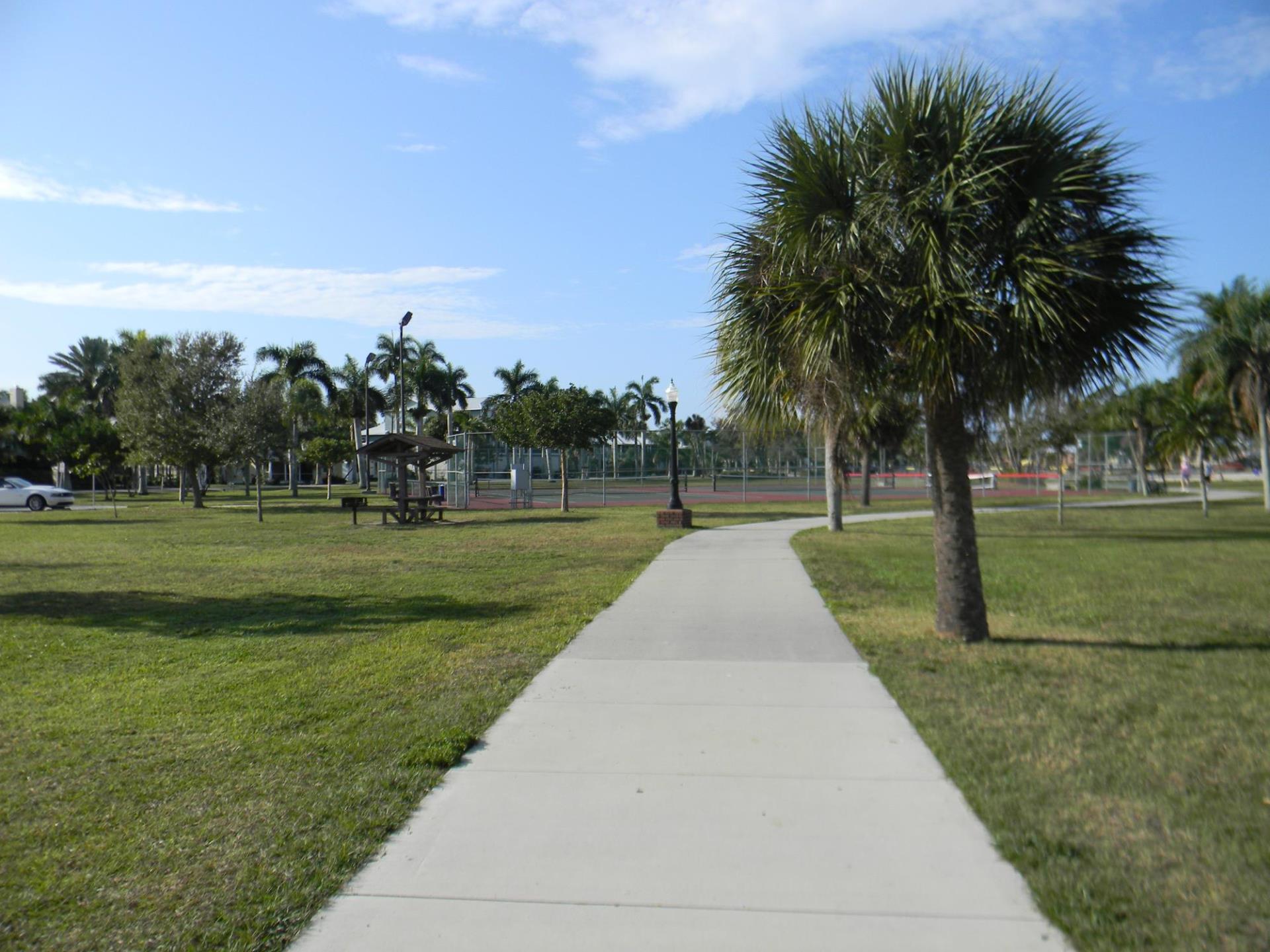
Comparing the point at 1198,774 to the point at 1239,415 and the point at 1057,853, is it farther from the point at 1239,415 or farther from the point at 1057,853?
the point at 1239,415

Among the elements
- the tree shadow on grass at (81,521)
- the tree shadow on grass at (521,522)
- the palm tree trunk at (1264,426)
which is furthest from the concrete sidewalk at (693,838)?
the palm tree trunk at (1264,426)

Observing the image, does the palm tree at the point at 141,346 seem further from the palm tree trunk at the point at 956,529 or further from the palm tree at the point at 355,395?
the palm tree trunk at the point at 956,529

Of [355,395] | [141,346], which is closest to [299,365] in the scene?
[355,395]

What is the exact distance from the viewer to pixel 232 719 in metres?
6.39

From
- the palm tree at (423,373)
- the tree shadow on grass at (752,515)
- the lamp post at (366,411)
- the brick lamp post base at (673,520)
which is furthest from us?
the palm tree at (423,373)

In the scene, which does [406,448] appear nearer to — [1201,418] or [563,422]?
[563,422]

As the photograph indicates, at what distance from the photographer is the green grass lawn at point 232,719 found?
3.87 metres

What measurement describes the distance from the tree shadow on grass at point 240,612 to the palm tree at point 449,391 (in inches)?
2049

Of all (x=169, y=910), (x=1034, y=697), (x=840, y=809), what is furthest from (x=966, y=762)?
(x=169, y=910)

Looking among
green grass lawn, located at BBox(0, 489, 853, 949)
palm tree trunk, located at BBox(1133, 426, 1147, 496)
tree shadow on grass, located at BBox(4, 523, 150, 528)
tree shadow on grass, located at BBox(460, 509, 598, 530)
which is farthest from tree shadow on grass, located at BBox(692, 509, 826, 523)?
palm tree trunk, located at BBox(1133, 426, 1147, 496)

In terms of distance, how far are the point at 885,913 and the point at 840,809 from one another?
1059mm

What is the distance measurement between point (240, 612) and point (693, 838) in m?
8.29

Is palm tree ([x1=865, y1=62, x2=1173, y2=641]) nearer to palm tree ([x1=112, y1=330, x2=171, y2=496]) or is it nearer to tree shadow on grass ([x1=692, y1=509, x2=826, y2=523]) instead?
tree shadow on grass ([x1=692, y1=509, x2=826, y2=523])

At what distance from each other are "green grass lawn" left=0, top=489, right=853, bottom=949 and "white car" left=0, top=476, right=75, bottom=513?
24892mm
